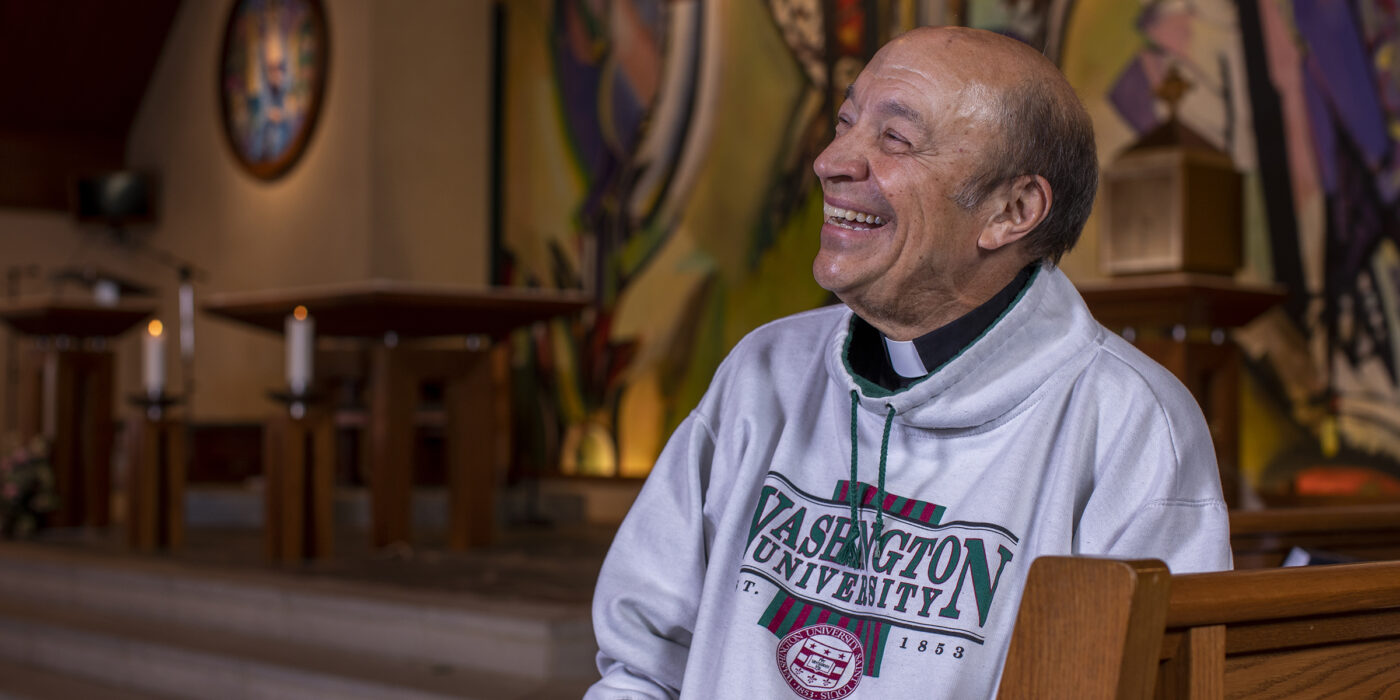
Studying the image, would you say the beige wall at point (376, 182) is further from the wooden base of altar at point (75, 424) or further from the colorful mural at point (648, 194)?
the wooden base of altar at point (75, 424)

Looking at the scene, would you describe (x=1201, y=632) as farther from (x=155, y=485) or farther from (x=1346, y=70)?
(x=155, y=485)

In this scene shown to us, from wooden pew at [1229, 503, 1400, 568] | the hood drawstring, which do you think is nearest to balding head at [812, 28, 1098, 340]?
the hood drawstring

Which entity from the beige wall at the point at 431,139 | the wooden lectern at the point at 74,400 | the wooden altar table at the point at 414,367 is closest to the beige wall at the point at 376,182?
the beige wall at the point at 431,139

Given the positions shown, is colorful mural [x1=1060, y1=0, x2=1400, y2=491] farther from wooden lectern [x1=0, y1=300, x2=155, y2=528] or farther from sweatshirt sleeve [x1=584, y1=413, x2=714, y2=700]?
wooden lectern [x1=0, y1=300, x2=155, y2=528]

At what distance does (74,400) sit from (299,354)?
189cm

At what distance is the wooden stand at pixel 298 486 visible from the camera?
178 inches

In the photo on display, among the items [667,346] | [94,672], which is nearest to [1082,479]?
[94,672]

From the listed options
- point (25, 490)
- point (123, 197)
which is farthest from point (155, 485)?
point (123, 197)

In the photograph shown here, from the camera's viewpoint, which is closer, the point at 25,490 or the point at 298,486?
the point at 298,486

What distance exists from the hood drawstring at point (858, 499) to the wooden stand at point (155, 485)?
14.2 ft

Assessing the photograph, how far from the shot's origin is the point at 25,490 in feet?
18.4

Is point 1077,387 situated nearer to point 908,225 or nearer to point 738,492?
point 908,225

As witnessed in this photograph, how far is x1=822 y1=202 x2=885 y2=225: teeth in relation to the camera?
3.94ft

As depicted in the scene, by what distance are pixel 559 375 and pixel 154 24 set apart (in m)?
4.50
